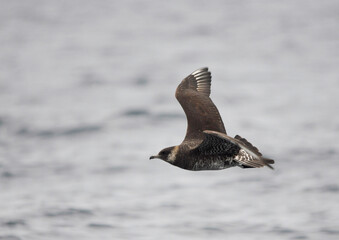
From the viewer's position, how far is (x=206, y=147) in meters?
10.3

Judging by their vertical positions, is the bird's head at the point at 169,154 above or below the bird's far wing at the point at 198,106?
below

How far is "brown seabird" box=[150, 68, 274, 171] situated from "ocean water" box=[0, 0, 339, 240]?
3.47 m

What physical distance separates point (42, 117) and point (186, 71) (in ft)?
16.9

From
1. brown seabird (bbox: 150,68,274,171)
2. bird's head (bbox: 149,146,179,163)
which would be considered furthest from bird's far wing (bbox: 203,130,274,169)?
bird's head (bbox: 149,146,179,163)

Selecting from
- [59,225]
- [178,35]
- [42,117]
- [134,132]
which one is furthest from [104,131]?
[178,35]

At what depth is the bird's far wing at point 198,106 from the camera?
11102 mm

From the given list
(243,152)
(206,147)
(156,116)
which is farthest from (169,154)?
(156,116)

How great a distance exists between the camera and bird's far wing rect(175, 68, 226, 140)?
11102 millimetres

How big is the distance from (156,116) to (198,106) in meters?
8.56

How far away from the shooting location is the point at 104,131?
19359 mm

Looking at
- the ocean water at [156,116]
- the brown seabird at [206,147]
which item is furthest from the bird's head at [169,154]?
the ocean water at [156,116]

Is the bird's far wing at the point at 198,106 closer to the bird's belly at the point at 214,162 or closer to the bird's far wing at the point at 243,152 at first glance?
the bird's belly at the point at 214,162

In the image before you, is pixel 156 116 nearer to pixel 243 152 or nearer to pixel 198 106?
pixel 198 106

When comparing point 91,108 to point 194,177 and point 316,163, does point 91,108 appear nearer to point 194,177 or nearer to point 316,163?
point 194,177
